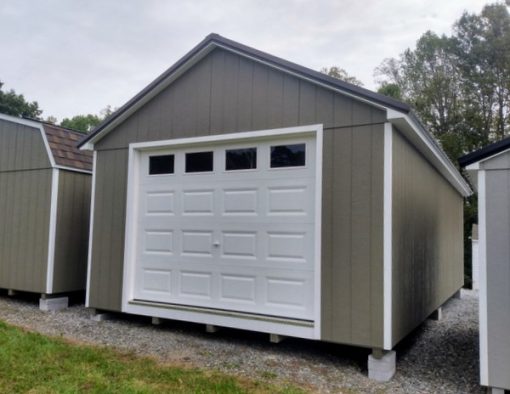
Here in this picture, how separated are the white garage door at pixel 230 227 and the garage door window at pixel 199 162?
0.05ft

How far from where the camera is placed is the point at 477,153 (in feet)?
12.6

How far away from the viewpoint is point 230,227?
17.8ft

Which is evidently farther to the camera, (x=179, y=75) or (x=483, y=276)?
(x=179, y=75)

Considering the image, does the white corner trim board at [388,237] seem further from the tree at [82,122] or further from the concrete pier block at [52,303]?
the tree at [82,122]

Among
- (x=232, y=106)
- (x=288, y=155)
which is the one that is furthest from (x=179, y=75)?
(x=288, y=155)

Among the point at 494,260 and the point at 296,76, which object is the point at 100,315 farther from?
the point at 494,260

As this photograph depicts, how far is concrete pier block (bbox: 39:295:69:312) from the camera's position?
23.1 ft

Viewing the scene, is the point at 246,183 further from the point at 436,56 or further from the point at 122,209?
the point at 436,56

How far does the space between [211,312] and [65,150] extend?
4.35m

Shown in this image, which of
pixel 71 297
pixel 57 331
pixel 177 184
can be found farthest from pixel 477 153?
pixel 71 297

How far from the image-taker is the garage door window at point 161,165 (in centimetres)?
601

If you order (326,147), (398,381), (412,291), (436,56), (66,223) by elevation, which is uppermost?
(436,56)

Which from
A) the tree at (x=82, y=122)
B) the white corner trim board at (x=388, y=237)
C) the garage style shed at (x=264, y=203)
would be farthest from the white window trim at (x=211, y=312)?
the tree at (x=82, y=122)

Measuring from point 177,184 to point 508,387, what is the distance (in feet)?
14.6
